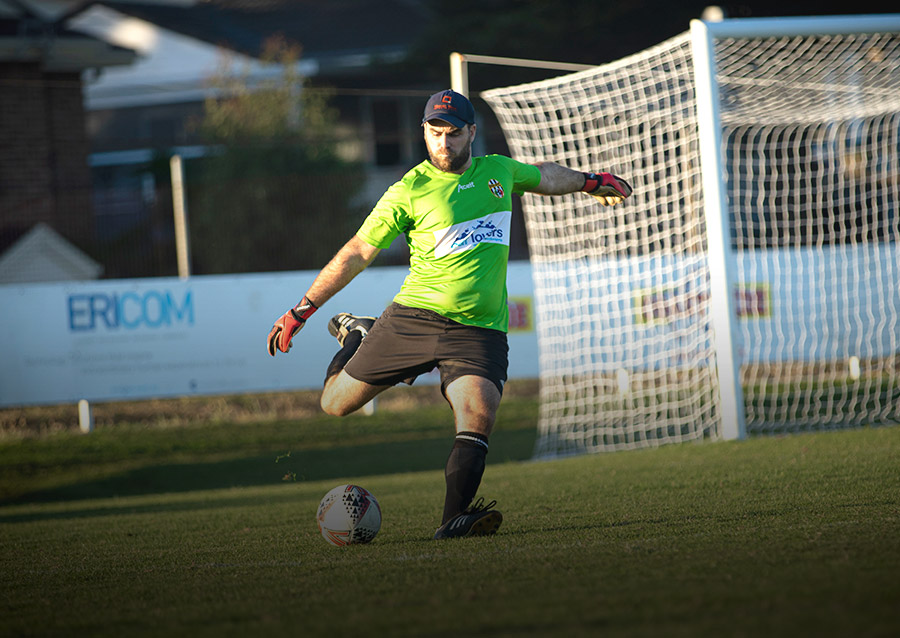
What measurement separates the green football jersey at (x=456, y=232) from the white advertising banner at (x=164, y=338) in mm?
8072

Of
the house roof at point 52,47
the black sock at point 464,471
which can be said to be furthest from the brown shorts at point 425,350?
the house roof at point 52,47

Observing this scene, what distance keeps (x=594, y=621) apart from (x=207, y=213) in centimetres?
1774

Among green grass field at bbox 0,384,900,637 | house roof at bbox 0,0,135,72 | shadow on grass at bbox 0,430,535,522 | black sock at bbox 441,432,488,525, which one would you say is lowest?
shadow on grass at bbox 0,430,535,522

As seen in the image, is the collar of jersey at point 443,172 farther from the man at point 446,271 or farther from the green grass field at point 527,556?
the green grass field at point 527,556

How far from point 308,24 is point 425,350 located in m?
34.0

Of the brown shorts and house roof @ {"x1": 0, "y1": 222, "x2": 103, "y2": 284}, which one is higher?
house roof @ {"x1": 0, "y1": 222, "x2": 103, "y2": 284}

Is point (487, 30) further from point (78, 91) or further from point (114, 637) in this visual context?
point (114, 637)

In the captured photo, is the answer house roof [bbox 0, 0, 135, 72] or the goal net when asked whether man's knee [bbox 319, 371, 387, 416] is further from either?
house roof [bbox 0, 0, 135, 72]

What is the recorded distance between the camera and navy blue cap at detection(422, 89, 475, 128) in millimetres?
5293

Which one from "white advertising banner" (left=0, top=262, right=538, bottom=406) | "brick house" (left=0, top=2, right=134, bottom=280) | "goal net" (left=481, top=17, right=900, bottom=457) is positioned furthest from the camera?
"brick house" (left=0, top=2, right=134, bottom=280)

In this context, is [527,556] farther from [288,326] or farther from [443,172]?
[443,172]

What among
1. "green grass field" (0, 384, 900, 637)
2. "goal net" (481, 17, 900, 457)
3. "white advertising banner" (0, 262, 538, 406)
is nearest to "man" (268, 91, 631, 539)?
"green grass field" (0, 384, 900, 637)

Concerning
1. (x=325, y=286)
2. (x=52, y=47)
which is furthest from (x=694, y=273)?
Result: (x=52, y=47)

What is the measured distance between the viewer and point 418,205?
213 inches
